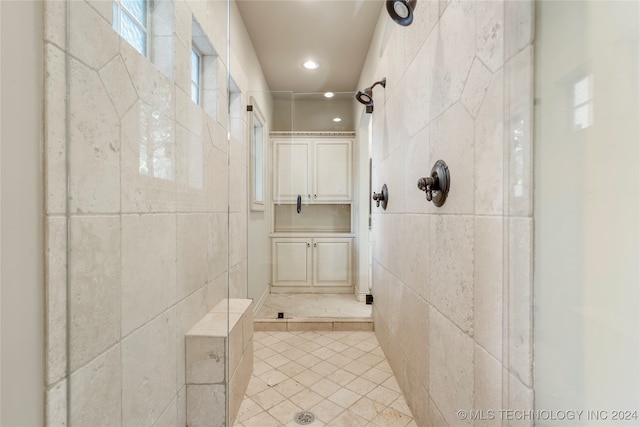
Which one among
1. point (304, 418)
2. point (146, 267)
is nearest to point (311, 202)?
point (304, 418)

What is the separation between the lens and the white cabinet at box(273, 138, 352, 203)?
3312 millimetres

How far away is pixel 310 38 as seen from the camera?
8.20 feet

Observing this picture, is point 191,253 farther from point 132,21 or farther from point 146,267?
point 132,21

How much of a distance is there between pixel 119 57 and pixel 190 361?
3.84 ft

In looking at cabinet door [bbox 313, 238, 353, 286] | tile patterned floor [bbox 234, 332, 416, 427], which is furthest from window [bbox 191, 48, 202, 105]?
cabinet door [bbox 313, 238, 353, 286]

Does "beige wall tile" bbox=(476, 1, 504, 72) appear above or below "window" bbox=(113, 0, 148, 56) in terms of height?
below

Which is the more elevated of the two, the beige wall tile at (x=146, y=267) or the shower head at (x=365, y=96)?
the shower head at (x=365, y=96)

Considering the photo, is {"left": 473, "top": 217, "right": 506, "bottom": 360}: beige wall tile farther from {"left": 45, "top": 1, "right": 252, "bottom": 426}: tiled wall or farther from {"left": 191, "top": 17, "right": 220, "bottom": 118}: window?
{"left": 191, "top": 17, "right": 220, "bottom": 118}: window

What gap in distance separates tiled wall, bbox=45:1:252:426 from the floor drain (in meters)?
0.51

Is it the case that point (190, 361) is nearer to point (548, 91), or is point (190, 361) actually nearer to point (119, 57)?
point (119, 57)

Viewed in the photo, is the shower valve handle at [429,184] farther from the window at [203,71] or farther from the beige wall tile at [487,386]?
the window at [203,71]

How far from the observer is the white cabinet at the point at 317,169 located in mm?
3312

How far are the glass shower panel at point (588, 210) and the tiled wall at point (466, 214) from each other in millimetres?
40

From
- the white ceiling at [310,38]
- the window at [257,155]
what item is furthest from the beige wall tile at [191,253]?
the white ceiling at [310,38]
